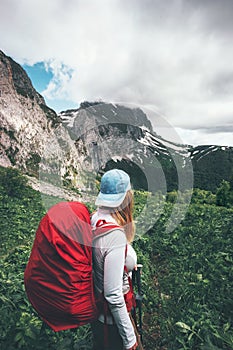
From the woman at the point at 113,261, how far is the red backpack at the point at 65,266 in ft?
0.28

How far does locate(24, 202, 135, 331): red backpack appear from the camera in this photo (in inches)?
84.7

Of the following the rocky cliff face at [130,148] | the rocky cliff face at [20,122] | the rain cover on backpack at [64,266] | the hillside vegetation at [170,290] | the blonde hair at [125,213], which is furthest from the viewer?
the rocky cliff face at [20,122]

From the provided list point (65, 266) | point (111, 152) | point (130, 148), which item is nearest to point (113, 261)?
A: point (65, 266)

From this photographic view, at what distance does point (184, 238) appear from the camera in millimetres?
8523

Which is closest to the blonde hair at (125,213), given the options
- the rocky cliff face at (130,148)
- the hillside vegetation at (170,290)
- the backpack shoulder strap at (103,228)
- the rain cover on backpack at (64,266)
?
the backpack shoulder strap at (103,228)

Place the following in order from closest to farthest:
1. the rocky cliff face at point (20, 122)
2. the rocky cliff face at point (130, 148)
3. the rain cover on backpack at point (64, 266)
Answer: the rain cover on backpack at point (64, 266), the rocky cliff face at point (130, 148), the rocky cliff face at point (20, 122)

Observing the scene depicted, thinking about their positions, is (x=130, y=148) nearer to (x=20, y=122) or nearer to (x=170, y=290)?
(x=170, y=290)

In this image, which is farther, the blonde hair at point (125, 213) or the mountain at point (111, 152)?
the mountain at point (111, 152)

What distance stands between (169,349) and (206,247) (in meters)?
3.50

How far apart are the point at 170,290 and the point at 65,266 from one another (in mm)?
4273

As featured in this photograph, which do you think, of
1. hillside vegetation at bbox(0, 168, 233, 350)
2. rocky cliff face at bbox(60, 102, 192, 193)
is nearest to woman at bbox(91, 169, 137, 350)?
rocky cliff face at bbox(60, 102, 192, 193)

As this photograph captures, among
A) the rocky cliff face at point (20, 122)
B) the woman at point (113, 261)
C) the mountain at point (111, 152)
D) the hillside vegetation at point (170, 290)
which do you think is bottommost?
the hillside vegetation at point (170, 290)

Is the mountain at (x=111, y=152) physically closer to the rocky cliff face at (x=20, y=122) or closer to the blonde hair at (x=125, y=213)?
the blonde hair at (x=125, y=213)

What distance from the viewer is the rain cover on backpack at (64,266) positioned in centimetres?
215
